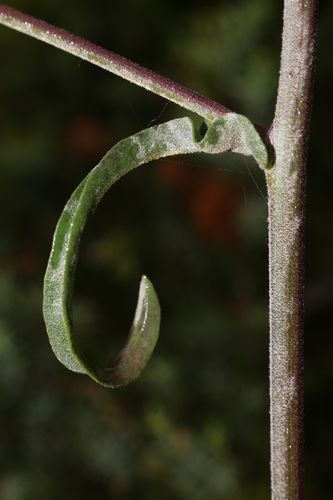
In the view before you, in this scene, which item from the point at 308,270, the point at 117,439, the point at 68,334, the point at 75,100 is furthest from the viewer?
the point at 75,100

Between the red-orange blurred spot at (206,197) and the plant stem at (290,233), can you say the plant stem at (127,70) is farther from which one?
the red-orange blurred spot at (206,197)

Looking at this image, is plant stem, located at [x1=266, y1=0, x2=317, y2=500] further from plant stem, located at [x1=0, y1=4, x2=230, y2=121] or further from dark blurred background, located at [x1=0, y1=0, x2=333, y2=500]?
dark blurred background, located at [x1=0, y1=0, x2=333, y2=500]

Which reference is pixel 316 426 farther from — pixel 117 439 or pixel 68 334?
pixel 68 334

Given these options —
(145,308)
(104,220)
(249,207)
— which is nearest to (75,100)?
(104,220)

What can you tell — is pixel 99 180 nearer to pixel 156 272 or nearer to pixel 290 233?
pixel 290 233

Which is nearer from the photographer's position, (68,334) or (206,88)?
(68,334)
